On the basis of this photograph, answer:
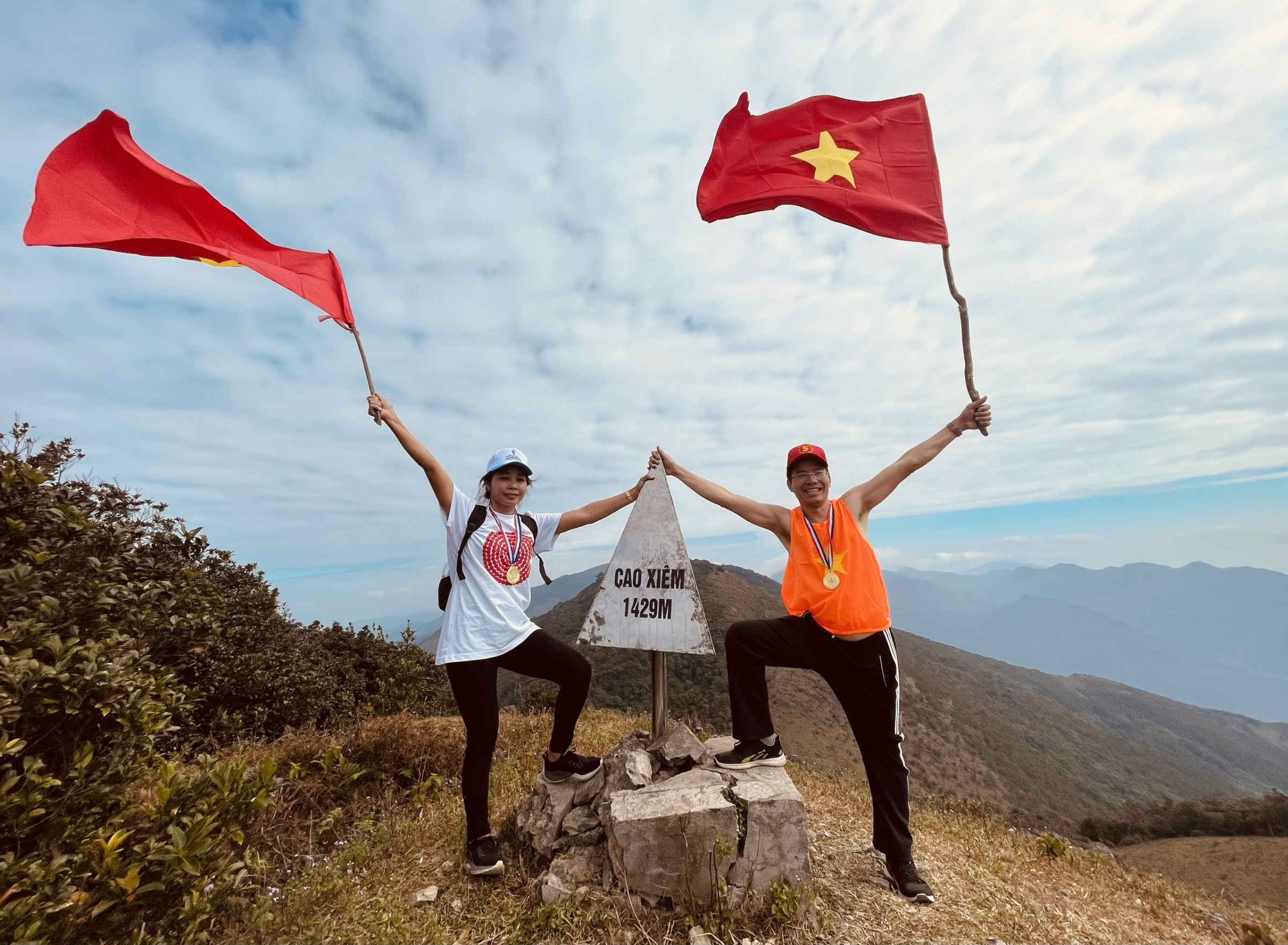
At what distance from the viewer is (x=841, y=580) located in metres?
4.37

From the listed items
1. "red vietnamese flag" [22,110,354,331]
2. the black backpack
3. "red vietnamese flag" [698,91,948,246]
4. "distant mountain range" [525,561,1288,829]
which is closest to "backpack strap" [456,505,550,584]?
the black backpack

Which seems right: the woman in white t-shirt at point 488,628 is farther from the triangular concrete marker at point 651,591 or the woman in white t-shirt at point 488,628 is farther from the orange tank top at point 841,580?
the orange tank top at point 841,580

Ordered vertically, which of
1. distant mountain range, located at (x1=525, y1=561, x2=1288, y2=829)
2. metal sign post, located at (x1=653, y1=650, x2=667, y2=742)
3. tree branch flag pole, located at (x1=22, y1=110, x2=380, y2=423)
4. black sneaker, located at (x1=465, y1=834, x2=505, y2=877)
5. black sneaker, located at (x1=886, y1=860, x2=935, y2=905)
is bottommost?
distant mountain range, located at (x1=525, y1=561, x2=1288, y2=829)

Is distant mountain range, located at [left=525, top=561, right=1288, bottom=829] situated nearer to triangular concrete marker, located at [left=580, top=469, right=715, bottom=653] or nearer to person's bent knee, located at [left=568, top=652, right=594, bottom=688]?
triangular concrete marker, located at [left=580, top=469, right=715, bottom=653]

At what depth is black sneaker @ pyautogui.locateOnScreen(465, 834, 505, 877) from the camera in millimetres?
4160

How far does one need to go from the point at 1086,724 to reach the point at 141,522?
297 feet

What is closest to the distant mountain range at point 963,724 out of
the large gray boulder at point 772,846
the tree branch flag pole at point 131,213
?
the large gray boulder at point 772,846

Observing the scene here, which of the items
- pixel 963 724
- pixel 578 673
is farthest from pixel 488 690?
pixel 963 724

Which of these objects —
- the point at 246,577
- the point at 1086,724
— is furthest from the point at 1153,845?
the point at 1086,724

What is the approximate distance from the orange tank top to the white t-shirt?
2.05m

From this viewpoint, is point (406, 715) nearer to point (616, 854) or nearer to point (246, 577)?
point (616, 854)

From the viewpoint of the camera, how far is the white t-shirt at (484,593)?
4082 mm

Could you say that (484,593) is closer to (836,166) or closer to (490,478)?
(490,478)

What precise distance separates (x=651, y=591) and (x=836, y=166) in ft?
15.0
